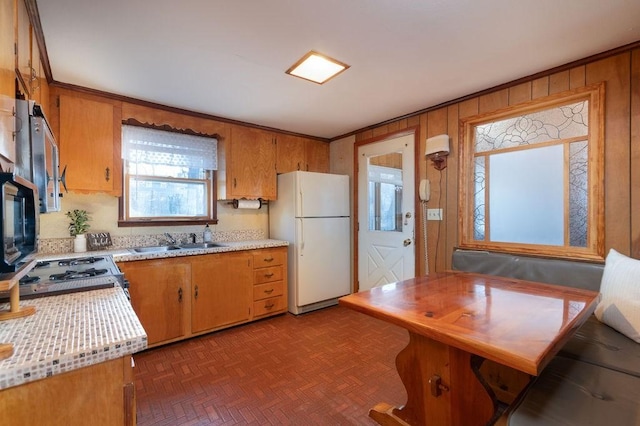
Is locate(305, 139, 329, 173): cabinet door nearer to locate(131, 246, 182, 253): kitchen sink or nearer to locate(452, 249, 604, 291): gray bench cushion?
locate(131, 246, 182, 253): kitchen sink

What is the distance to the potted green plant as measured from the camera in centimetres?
254

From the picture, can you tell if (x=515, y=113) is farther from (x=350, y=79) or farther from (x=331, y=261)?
(x=331, y=261)

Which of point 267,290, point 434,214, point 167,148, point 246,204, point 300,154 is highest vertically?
point 300,154

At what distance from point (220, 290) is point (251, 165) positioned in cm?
146

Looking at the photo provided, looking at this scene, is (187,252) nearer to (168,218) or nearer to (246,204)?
(168,218)

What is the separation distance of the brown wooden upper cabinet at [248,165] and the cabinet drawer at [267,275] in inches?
34.6

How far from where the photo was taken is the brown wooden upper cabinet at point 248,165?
129 inches

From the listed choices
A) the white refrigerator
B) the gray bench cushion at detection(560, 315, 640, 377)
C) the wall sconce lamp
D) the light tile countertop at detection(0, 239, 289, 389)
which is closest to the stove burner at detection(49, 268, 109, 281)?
the light tile countertop at detection(0, 239, 289, 389)

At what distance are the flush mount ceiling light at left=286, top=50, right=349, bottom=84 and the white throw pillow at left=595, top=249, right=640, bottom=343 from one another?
7.01ft

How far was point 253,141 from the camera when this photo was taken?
3.47 m

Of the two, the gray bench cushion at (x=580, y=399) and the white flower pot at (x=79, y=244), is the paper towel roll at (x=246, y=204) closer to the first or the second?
the white flower pot at (x=79, y=244)

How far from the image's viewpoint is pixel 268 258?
10.7ft

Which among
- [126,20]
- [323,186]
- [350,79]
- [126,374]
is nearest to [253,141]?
[323,186]

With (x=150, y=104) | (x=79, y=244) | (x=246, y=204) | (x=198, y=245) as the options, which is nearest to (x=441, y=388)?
(x=198, y=245)
